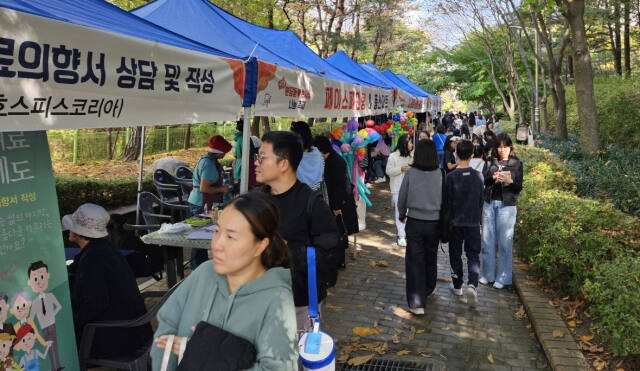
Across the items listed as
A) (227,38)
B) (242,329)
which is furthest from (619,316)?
(227,38)

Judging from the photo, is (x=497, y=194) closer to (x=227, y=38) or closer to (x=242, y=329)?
(x=227, y=38)

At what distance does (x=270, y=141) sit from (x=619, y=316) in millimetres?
3040

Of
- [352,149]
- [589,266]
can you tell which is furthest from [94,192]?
[589,266]

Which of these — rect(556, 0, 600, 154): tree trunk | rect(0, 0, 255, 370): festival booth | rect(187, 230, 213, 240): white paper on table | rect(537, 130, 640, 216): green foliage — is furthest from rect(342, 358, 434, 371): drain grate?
rect(556, 0, 600, 154): tree trunk

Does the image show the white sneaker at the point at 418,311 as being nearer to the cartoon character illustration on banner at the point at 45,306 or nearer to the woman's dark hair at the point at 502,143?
the woman's dark hair at the point at 502,143

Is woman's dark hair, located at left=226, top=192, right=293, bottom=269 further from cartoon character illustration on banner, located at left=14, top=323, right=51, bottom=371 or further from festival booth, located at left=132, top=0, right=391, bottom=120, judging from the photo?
festival booth, located at left=132, top=0, right=391, bottom=120

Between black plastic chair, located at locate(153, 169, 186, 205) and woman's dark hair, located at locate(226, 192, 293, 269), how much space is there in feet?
19.1

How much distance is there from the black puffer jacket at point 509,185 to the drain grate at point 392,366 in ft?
8.17

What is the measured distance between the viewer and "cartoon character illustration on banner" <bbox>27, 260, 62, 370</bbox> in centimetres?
279

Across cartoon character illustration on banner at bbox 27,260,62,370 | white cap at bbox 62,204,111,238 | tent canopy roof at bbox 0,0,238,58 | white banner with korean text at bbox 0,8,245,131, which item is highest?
tent canopy roof at bbox 0,0,238,58

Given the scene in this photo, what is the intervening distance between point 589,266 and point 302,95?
11.2 feet

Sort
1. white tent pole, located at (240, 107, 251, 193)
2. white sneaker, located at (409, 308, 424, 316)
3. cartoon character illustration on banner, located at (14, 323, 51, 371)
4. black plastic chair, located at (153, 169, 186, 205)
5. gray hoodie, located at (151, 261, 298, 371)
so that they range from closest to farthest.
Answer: gray hoodie, located at (151, 261, 298, 371) < cartoon character illustration on banner, located at (14, 323, 51, 371) < white tent pole, located at (240, 107, 251, 193) < white sneaker, located at (409, 308, 424, 316) < black plastic chair, located at (153, 169, 186, 205)

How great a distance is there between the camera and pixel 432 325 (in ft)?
16.2

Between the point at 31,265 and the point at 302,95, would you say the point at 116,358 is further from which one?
the point at 302,95
